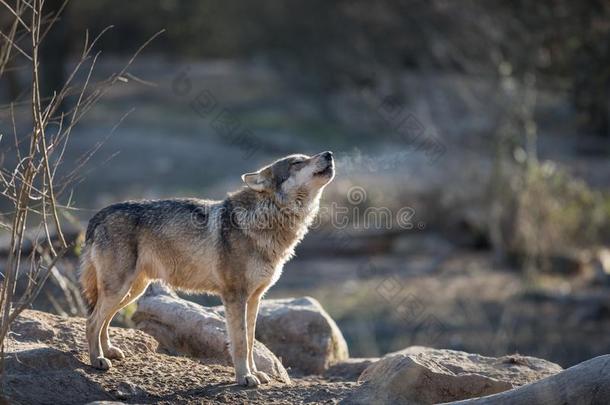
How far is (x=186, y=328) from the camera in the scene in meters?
9.14

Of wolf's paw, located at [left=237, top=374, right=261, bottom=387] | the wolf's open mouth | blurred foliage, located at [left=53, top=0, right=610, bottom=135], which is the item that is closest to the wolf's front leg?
wolf's paw, located at [left=237, top=374, right=261, bottom=387]

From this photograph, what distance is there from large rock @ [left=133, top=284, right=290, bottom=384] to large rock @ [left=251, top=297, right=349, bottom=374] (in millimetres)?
675

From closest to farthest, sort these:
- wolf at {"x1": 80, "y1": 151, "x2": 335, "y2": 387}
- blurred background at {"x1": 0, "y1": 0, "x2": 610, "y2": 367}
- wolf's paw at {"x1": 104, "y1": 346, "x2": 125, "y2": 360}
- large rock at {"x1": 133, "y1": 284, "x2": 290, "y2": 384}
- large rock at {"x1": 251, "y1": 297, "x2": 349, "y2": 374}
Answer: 1. wolf at {"x1": 80, "y1": 151, "x2": 335, "y2": 387}
2. wolf's paw at {"x1": 104, "y1": 346, "x2": 125, "y2": 360}
3. large rock at {"x1": 133, "y1": 284, "x2": 290, "y2": 384}
4. large rock at {"x1": 251, "y1": 297, "x2": 349, "y2": 374}
5. blurred background at {"x1": 0, "y1": 0, "x2": 610, "y2": 367}

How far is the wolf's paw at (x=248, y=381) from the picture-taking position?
771cm

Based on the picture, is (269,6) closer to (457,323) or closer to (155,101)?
(155,101)

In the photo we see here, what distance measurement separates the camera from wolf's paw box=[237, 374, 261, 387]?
304 inches

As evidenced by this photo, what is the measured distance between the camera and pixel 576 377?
6684 millimetres

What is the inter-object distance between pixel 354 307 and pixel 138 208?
30.8 ft

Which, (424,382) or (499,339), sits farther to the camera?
(499,339)

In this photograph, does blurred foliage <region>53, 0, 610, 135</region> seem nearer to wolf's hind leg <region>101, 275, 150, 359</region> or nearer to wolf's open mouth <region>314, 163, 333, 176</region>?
wolf's open mouth <region>314, 163, 333, 176</region>

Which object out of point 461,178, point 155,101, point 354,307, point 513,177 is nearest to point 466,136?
point 461,178

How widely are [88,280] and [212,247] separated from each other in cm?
111

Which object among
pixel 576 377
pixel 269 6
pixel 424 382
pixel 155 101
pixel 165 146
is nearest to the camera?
pixel 576 377

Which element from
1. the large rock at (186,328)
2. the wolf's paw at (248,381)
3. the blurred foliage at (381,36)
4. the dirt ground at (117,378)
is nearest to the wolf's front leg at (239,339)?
the wolf's paw at (248,381)
